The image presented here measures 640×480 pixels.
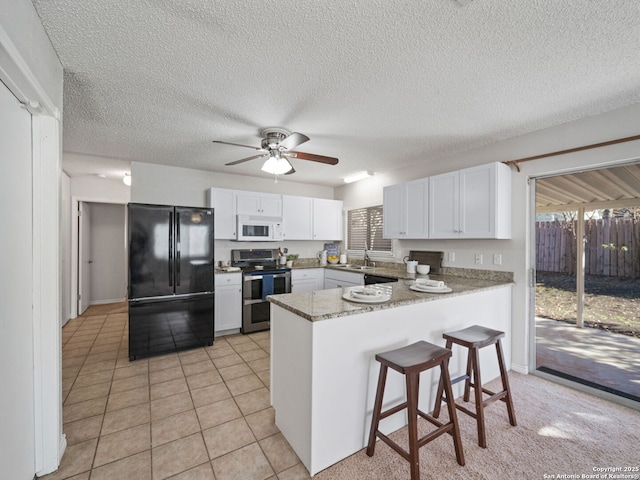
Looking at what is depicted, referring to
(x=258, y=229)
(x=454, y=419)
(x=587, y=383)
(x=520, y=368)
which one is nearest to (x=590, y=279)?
(x=587, y=383)

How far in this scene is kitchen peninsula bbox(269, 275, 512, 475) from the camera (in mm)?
1702

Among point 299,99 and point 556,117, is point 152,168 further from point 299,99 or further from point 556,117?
point 556,117

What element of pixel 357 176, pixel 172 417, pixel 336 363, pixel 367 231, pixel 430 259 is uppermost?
pixel 357 176

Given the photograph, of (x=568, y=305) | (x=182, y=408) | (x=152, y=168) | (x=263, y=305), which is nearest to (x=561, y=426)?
(x=568, y=305)

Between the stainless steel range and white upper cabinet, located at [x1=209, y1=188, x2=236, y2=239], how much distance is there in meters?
0.45

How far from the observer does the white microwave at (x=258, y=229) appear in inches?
177

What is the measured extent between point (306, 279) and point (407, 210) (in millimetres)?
2017

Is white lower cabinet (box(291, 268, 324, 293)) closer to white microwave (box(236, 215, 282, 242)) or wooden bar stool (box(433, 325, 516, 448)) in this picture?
white microwave (box(236, 215, 282, 242))

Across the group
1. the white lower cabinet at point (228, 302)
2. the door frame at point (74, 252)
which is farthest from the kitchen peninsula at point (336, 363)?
the door frame at point (74, 252)

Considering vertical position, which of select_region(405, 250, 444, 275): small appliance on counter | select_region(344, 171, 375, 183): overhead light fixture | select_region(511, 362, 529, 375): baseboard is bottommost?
select_region(511, 362, 529, 375): baseboard

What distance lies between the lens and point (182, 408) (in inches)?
93.4

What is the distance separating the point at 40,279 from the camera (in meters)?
1.68

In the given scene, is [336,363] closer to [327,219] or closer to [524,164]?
[524,164]

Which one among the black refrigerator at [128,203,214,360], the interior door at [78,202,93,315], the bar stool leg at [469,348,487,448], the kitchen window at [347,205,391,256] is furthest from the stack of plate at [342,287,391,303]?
the interior door at [78,202,93,315]
